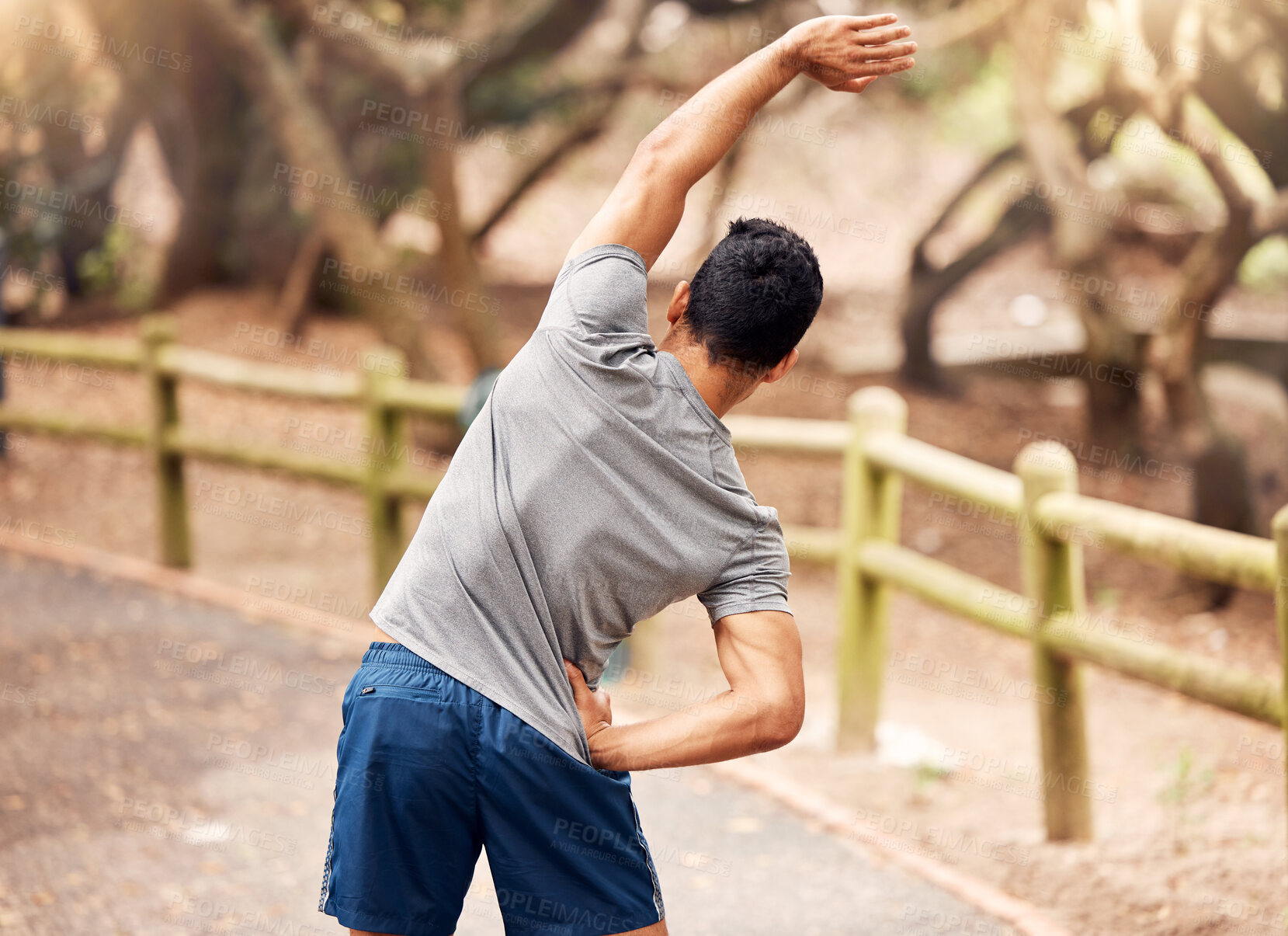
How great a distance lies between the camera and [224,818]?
14.0ft

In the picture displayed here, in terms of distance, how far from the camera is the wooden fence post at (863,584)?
5086 millimetres

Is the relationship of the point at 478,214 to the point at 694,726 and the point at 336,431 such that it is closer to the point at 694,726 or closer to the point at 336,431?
the point at 336,431

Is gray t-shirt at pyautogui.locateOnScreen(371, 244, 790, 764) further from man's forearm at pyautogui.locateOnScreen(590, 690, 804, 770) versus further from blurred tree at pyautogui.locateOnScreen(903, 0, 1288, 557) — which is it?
blurred tree at pyautogui.locateOnScreen(903, 0, 1288, 557)

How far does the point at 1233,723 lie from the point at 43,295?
40.5 feet

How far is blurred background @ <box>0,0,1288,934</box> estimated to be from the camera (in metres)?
4.25

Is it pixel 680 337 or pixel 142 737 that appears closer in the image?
pixel 680 337

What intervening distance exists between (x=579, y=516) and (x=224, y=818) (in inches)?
115

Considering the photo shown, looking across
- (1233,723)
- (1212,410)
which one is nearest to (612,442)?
(1233,723)

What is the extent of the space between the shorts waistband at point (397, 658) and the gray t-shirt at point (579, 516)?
0.02 metres

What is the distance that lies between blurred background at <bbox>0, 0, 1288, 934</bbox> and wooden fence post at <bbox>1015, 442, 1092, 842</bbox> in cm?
21

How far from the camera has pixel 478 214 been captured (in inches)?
823

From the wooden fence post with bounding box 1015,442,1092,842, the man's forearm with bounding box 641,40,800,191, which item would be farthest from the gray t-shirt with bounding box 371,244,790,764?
the wooden fence post with bounding box 1015,442,1092,842

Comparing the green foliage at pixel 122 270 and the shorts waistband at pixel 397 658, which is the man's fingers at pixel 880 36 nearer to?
the shorts waistband at pixel 397 658

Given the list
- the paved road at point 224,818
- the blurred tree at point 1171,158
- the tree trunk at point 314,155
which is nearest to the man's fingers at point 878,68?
the paved road at point 224,818
